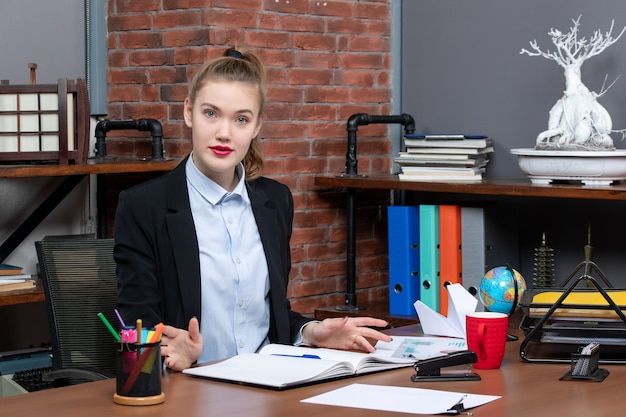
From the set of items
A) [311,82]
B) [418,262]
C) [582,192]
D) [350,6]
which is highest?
[350,6]

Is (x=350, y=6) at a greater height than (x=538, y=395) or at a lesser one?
greater

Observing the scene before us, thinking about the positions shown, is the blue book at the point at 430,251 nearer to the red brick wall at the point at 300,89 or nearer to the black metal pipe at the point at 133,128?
the red brick wall at the point at 300,89

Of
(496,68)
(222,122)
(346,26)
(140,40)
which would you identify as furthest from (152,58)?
(222,122)

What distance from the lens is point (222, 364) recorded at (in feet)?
6.86

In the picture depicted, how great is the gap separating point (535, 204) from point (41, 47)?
6.17ft

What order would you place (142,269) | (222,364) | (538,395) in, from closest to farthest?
1. (538,395)
2. (222,364)
3. (142,269)

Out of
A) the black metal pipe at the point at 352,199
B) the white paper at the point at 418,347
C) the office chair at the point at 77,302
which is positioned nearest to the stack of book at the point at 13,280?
the office chair at the point at 77,302

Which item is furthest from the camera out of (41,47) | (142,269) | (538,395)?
(41,47)

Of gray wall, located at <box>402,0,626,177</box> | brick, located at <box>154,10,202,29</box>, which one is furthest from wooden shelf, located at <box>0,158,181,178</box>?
gray wall, located at <box>402,0,626,177</box>

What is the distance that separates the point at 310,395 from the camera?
187 centimetres

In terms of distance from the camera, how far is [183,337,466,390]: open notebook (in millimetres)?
1942

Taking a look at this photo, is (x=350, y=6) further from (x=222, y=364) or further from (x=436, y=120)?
(x=222, y=364)

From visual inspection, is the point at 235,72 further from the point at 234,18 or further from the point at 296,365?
the point at 234,18

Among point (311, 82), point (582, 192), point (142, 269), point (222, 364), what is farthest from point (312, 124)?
point (222, 364)
